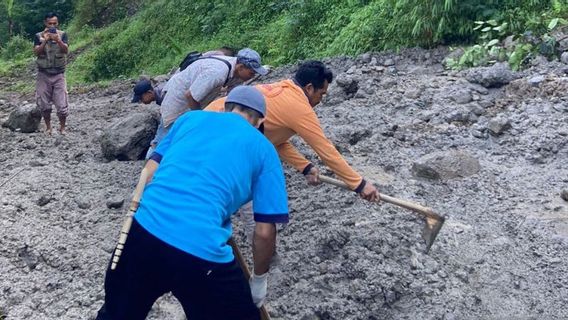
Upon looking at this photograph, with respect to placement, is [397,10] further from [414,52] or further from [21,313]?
[21,313]

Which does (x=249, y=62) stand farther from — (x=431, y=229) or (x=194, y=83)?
(x=431, y=229)

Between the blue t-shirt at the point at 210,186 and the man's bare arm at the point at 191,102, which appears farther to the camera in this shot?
the man's bare arm at the point at 191,102

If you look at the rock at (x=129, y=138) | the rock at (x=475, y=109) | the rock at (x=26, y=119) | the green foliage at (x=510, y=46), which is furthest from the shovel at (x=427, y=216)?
the rock at (x=26, y=119)

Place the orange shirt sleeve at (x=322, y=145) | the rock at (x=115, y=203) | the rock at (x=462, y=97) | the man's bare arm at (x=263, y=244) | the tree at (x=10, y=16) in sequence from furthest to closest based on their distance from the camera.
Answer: the tree at (x=10, y=16) < the rock at (x=462, y=97) < the rock at (x=115, y=203) < the orange shirt sleeve at (x=322, y=145) < the man's bare arm at (x=263, y=244)

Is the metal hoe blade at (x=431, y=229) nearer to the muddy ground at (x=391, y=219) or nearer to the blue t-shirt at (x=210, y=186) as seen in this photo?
the muddy ground at (x=391, y=219)

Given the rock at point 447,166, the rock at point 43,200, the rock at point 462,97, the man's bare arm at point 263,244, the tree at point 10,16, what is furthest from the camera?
the tree at point 10,16

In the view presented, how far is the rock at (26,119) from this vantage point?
28.8 ft

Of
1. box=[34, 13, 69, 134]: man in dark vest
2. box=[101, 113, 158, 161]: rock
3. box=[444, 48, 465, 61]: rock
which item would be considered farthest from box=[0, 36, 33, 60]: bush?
box=[444, 48, 465, 61]: rock

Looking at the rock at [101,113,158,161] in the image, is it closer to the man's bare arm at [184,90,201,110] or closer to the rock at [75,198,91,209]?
the rock at [75,198,91,209]

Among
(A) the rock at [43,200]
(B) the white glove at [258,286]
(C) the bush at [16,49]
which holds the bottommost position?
(C) the bush at [16,49]

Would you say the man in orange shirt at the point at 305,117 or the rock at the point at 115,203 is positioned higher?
the man in orange shirt at the point at 305,117

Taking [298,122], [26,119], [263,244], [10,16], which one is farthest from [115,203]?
[10,16]

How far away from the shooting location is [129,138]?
7152mm

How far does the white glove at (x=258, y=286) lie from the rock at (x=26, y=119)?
5880 millimetres
